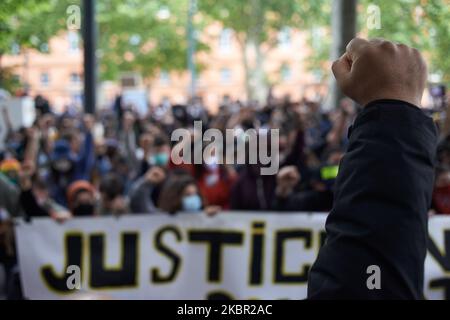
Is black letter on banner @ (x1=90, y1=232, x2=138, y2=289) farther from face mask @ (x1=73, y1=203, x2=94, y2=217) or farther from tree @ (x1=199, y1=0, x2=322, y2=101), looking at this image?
tree @ (x1=199, y1=0, x2=322, y2=101)

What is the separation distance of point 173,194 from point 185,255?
527mm

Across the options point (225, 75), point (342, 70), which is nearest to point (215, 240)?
point (342, 70)

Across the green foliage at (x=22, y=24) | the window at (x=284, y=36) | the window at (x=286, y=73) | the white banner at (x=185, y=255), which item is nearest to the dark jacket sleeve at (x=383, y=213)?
the white banner at (x=185, y=255)

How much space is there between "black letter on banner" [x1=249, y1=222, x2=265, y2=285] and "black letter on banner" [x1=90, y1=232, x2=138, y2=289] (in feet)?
2.68

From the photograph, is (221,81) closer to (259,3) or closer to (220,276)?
(259,3)

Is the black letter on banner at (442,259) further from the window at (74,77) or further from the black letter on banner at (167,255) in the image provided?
the window at (74,77)

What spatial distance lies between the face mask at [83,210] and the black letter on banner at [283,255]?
4.95ft

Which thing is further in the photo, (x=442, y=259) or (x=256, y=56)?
(x=256, y=56)

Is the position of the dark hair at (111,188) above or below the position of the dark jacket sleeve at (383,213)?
below

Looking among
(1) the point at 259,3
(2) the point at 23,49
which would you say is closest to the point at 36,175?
(2) the point at 23,49

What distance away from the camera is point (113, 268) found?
534 cm

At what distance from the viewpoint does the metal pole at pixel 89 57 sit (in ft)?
36.9

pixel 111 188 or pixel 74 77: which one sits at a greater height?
pixel 111 188

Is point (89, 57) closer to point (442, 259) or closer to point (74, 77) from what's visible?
point (442, 259)
